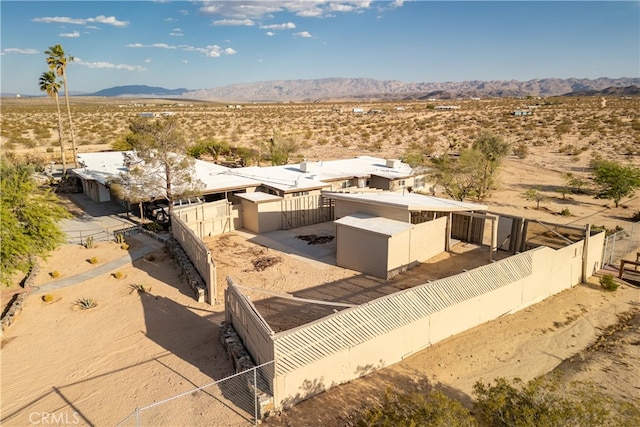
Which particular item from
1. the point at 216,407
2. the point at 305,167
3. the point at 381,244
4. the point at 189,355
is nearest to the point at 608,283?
the point at 381,244

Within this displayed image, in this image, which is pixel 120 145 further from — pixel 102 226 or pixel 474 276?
pixel 474 276

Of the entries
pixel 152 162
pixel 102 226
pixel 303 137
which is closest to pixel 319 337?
pixel 152 162

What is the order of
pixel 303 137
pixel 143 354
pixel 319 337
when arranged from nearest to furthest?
pixel 319 337 < pixel 143 354 < pixel 303 137

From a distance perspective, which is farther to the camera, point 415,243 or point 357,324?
point 415,243

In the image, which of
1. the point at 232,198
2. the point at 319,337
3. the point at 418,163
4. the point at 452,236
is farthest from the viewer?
the point at 418,163

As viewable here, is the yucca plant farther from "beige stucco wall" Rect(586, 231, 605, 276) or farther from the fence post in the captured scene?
"beige stucco wall" Rect(586, 231, 605, 276)

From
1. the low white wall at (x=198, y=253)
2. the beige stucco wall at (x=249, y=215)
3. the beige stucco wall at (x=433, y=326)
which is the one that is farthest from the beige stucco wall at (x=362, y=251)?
the beige stucco wall at (x=249, y=215)

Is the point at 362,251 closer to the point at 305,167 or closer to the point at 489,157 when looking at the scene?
the point at 305,167

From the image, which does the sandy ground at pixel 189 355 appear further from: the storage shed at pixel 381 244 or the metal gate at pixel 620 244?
the metal gate at pixel 620 244
